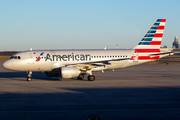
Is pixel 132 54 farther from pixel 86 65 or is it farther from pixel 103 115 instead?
pixel 103 115

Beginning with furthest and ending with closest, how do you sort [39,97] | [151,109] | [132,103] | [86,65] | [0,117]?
[86,65] < [39,97] < [132,103] < [151,109] < [0,117]

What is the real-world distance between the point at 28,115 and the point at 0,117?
4.03ft

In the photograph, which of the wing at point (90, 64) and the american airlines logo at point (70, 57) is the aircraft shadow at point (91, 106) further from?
the american airlines logo at point (70, 57)

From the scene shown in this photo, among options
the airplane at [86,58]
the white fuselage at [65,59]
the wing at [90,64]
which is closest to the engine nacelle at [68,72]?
the airplane at [86,58]

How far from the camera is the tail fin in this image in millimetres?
28625

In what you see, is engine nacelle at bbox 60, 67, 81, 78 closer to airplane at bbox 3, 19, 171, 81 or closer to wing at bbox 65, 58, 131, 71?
airplane at bbox 3, 19, 171, 81

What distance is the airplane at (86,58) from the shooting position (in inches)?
1003

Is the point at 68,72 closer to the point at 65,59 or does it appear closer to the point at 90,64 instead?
the point at 90,64

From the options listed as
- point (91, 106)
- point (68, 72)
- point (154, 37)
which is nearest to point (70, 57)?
point (68, 72)

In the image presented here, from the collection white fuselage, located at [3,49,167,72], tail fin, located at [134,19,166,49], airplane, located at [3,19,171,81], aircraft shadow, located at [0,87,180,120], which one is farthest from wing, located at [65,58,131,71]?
aircraft shadow, located at [0,87,180,120]

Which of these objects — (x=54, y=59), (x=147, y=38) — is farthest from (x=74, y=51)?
(x=147, y=38)

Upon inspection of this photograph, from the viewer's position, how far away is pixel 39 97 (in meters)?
15.7

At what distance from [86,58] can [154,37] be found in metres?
9.09

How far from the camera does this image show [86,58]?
88.3ft
